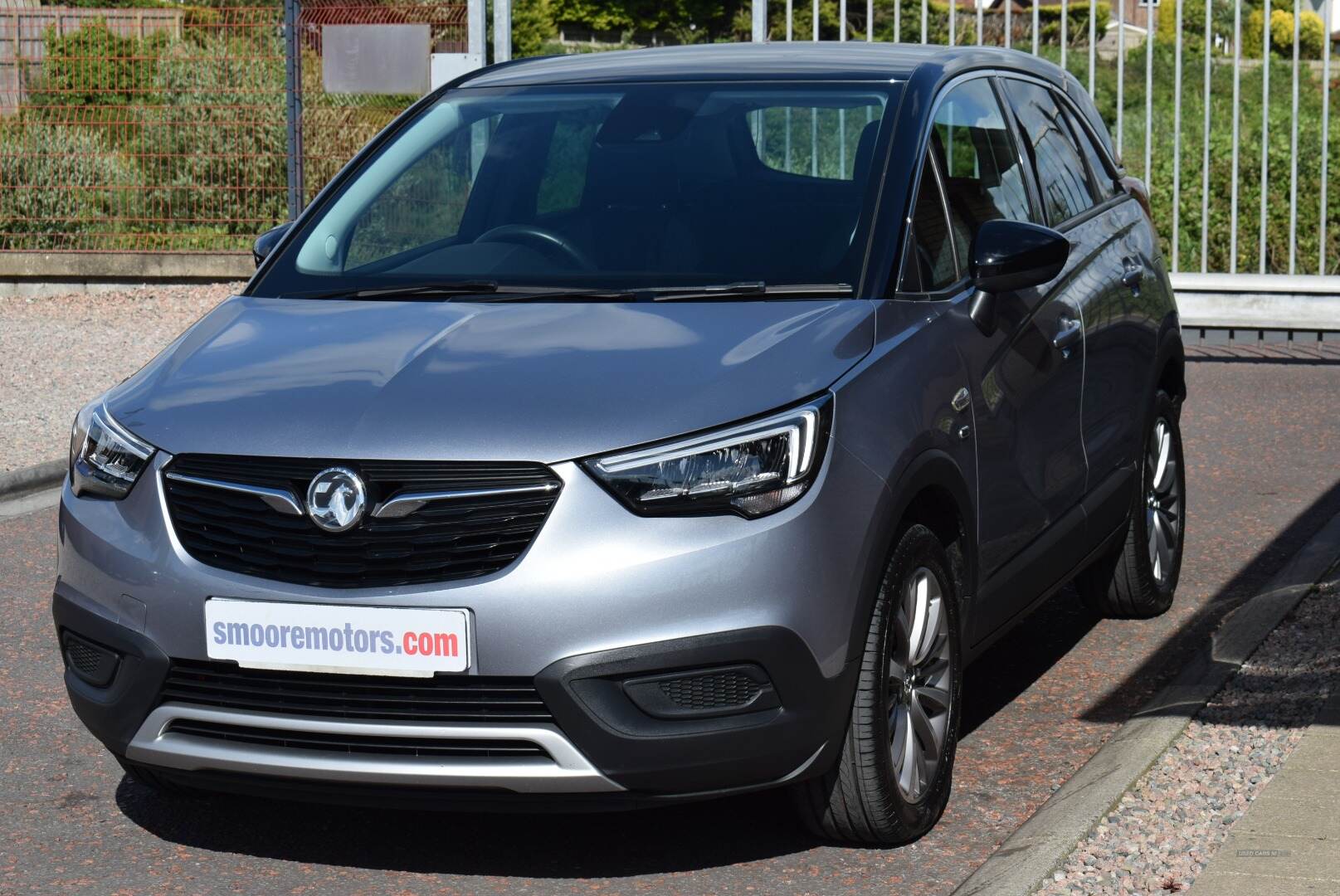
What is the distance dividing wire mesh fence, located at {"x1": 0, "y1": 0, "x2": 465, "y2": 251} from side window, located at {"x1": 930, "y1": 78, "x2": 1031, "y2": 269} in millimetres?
10436

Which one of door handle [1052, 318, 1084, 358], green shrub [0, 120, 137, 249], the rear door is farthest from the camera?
green shrub [0, 120, 137, 249]

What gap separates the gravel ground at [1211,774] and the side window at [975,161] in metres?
1.36

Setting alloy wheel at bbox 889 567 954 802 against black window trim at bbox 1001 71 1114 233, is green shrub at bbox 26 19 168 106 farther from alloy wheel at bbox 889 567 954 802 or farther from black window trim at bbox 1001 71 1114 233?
alloy wheel at bbox 889 567 954 802

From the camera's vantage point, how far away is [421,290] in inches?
186

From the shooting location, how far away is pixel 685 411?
3.81 m

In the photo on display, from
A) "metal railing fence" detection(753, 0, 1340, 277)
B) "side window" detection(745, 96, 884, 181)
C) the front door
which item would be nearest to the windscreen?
"side window" detection(745, 96, 884, 181)

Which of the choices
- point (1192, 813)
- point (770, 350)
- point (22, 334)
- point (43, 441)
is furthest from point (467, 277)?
point (22, 334)

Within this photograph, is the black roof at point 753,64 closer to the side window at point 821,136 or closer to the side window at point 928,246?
the side window at point 821,136

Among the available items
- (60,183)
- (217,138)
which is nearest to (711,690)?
(217,138)

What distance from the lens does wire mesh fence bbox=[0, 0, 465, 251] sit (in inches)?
614

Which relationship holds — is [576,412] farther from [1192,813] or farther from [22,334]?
[22,334]

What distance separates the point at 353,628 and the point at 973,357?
5.51 ft

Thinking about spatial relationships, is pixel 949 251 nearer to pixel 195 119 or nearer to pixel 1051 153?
pixel 1051 153

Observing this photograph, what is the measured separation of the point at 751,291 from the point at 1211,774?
5.04 ft
